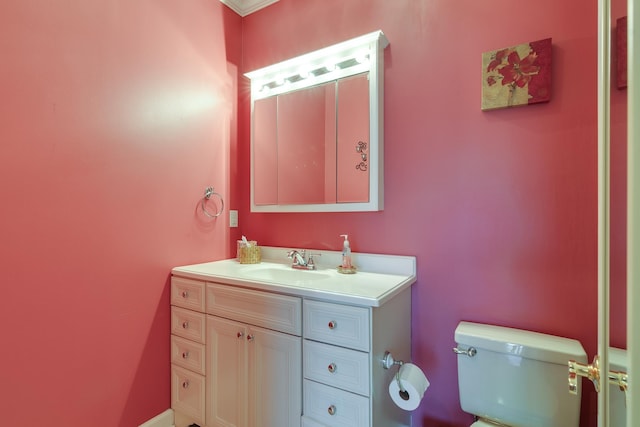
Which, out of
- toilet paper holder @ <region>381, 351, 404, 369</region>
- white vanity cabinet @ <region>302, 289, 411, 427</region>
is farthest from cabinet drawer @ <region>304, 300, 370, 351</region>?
toilet paper holder @ <region>381, 351, 404, 369</region>

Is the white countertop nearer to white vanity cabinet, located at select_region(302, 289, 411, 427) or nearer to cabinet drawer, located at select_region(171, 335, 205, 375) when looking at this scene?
white vanity cabinet, located at select_region(302, 289, 411, 427)

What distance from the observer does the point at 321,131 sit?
1.74 meters

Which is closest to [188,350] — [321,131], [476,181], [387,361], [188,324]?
[188,324]

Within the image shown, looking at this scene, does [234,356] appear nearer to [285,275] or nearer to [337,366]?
[285,275]

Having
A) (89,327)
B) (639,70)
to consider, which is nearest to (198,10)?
(89,327)

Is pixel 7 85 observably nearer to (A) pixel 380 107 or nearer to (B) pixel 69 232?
(B) pixel 69 232

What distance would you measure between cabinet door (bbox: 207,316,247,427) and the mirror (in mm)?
747

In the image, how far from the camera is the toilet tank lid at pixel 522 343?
1046 millimetres

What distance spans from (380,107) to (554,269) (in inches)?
41.3

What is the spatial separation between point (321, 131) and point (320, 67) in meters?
0.36

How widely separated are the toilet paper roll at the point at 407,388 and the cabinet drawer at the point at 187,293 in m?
0.98

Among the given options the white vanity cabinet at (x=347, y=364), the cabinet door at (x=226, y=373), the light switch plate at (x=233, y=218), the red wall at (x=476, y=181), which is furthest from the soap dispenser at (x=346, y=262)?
the light switch plate at (x=233, y=218)

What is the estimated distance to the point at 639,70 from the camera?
39 centimetres

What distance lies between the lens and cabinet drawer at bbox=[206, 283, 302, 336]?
124 cm
